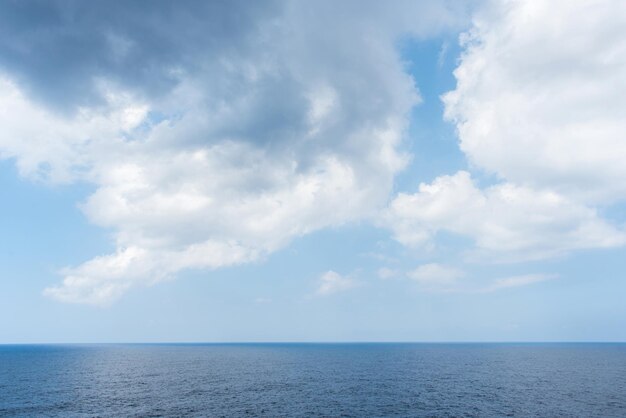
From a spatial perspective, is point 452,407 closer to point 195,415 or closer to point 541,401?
point 541,401

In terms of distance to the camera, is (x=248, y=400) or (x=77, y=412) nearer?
(x=77, y=412)

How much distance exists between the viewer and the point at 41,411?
2653 inches

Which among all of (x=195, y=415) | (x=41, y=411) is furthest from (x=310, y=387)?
(x=41, y=411)

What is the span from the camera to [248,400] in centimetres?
7762

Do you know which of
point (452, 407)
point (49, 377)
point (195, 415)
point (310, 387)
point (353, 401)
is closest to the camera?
point (195, 415)

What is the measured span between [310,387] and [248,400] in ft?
70.2

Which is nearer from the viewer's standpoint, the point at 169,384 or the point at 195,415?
the point at 195,415

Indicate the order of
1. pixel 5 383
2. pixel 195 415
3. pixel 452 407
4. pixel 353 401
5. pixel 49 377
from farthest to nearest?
1. pixel 49 377
2. pixel 5 383
3. pixel 353 401
4. pixel 452 407
5. pixel 195 415

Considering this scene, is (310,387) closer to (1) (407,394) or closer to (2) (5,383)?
(1) (407,394)

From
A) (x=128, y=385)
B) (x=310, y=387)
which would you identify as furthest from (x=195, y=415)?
(x=128, y=385)

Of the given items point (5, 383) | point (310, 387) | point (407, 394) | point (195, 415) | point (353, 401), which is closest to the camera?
point (195, 415)

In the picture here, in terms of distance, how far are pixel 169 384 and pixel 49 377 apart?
45273 millimetres

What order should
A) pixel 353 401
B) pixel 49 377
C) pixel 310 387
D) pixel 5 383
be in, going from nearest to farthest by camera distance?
1. pixel 353 401
2. pixel 310 387
3. pixel 5 383
4. pixel 49 377

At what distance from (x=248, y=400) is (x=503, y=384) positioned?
2624 inches
